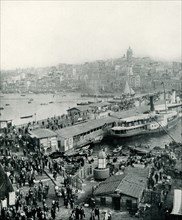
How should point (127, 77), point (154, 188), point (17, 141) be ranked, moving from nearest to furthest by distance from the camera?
point (154, 188), point (17, 141), point (127, 77)

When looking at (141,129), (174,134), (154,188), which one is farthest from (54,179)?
(174,134)

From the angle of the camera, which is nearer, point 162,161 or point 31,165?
point 31,165

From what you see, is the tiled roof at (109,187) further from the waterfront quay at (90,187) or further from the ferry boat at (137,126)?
the ferry boat at (137,126)

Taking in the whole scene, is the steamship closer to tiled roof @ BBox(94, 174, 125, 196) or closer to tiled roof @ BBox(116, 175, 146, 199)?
tiled roof @ BBox(116, 175, 146, 199)

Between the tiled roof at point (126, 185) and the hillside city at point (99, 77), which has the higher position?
the hillside city at point (99, 77)

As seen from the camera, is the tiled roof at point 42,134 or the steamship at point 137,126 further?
the steamship at point 137,126

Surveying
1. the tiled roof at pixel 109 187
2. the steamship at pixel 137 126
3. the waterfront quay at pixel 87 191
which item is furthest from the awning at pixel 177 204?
the steamship at pixel 137 126

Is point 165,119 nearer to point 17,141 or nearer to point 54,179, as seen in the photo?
point 17,141
